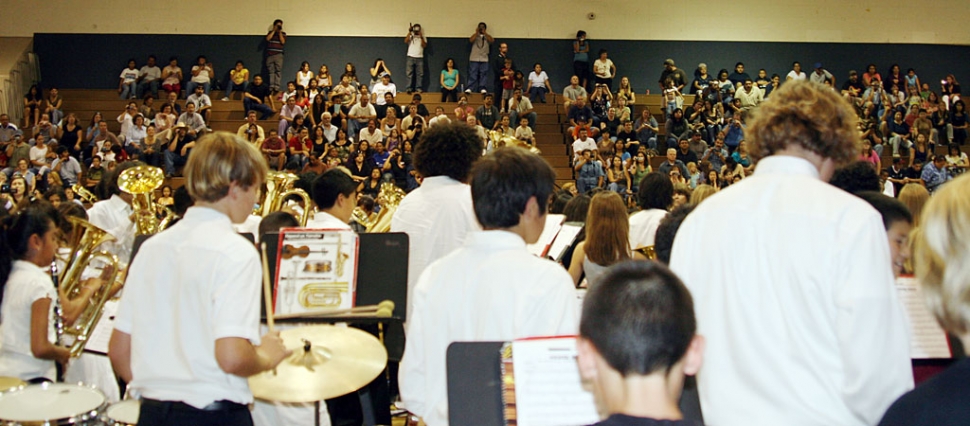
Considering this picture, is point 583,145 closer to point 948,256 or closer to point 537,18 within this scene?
point 537,18

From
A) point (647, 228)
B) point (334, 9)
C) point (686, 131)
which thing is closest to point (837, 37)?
point (686, 131)

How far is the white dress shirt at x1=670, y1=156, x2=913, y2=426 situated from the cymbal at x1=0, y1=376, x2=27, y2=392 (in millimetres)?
2574

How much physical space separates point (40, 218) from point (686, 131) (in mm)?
14540

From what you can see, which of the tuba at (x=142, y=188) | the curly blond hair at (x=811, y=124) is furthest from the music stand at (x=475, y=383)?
the tuba at (x=142, y=188)

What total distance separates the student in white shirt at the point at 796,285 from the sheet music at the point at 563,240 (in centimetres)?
224

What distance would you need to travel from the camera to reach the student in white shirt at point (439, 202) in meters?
4.01

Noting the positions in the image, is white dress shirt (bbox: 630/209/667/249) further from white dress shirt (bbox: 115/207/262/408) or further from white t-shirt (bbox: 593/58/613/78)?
white t-shirt (bbox: 593/58/613/78)

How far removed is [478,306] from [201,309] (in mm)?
782

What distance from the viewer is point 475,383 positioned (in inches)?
88.6

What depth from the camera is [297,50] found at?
65.2ft

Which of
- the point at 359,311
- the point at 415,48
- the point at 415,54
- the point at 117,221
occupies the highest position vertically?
the point at 415,48

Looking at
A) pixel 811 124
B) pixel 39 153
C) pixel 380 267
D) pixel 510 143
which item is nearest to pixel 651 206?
pixel 510 143

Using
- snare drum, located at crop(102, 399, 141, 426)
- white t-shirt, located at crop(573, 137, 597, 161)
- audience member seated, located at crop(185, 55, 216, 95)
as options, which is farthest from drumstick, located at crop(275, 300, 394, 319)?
audience member seated, located at crop(185, 55, 216, 95)

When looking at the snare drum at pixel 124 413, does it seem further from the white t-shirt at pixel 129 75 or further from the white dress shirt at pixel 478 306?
the white t-shirt at pixel 129 75
